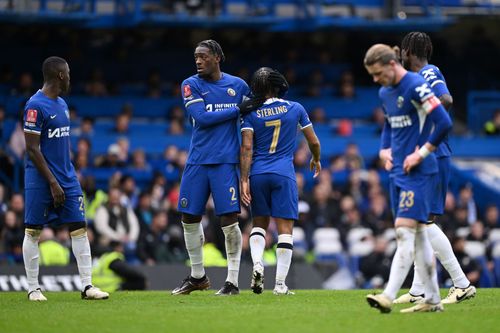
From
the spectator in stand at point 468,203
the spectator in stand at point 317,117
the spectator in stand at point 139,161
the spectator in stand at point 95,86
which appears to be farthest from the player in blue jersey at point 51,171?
the spectator in stand at point 317,117

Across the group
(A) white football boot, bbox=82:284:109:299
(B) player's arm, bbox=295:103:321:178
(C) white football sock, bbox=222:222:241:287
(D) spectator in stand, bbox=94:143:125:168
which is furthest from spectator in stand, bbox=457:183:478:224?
(A) white football boot, bbox=82:284:109:299

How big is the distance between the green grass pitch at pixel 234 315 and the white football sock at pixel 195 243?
0.97ft

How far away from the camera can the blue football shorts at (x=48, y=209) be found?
11.9 m

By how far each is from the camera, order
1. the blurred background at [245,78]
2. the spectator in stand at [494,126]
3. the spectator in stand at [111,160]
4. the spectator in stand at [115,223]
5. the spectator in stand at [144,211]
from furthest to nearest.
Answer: the spectator in stand at [494,126], the spectator in stand at [111,160], the spectator in stand at [144,211], the blurred background at [245,78], the spectator in stand at [115,223]

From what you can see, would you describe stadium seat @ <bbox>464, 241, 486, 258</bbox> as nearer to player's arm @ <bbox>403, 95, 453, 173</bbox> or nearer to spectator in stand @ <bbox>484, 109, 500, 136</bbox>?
spectator in stand @ <bbox>484, 109, 500, 136</bbox>

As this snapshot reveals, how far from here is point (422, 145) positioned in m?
10.2

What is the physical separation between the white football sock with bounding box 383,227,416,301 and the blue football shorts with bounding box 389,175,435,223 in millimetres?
146

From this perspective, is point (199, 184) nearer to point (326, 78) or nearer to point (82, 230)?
point (82, 230)

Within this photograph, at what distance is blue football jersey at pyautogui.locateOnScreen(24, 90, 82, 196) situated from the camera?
464 inches

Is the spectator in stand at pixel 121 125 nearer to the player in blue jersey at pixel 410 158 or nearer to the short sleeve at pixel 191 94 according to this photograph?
the short sleeve at pixel 191 94

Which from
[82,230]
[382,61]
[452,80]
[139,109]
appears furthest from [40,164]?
[452,80]

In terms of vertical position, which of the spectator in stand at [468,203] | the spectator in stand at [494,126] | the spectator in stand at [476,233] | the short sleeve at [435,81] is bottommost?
the spectator in stand at [476,233]

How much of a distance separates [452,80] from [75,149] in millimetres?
11528

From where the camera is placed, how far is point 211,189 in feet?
40.5
